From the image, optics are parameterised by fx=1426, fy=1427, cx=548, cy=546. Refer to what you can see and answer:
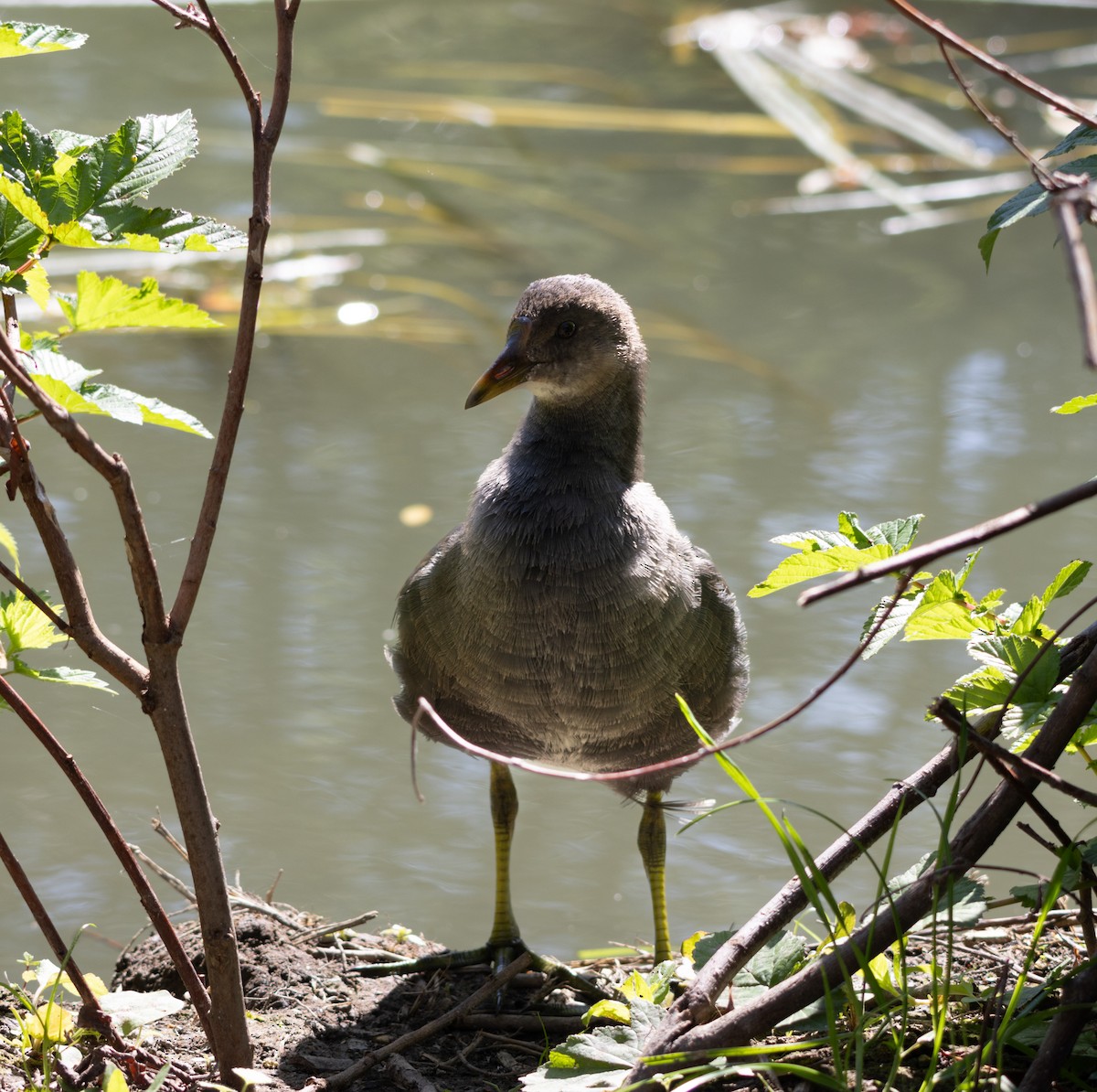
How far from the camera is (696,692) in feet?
9.76

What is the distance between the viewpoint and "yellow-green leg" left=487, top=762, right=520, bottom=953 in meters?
3.02

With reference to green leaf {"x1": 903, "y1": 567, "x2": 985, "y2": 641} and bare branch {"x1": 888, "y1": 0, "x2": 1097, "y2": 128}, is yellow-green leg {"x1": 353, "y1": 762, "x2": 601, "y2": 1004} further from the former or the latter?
bare branch {"x1": 888, "y1": 0, "x2": 1097, "y2": 128}

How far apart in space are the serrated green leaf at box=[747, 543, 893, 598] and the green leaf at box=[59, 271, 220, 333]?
2.74 ft

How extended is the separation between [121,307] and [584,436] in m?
1.42

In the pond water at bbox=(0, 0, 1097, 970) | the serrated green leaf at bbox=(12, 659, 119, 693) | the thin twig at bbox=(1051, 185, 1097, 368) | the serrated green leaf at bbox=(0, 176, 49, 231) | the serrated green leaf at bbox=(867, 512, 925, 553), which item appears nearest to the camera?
the thin twig at bbox=(1051, 185, 1097, 368)

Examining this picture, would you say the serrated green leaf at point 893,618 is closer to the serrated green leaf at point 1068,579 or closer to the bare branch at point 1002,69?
the serrated green leaf at point 1068,579

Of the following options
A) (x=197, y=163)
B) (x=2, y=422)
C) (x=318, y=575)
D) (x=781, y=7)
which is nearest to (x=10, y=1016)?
(x=2, y=422)

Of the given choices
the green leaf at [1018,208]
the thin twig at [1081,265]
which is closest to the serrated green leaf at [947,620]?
the green leaf at [1018,208]

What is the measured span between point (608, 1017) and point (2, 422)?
4.50 feet

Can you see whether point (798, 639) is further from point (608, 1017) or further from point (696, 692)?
point (608, 1017)

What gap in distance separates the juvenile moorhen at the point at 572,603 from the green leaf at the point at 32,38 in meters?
1.27

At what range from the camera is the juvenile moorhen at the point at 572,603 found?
9.03 ft

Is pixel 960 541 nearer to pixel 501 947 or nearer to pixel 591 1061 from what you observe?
pixel 591 1061

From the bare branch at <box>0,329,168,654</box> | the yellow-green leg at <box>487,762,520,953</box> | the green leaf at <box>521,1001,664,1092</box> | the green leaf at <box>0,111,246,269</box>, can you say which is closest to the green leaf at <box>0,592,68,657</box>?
the bare branch at <box>0,329,168,654</box>
